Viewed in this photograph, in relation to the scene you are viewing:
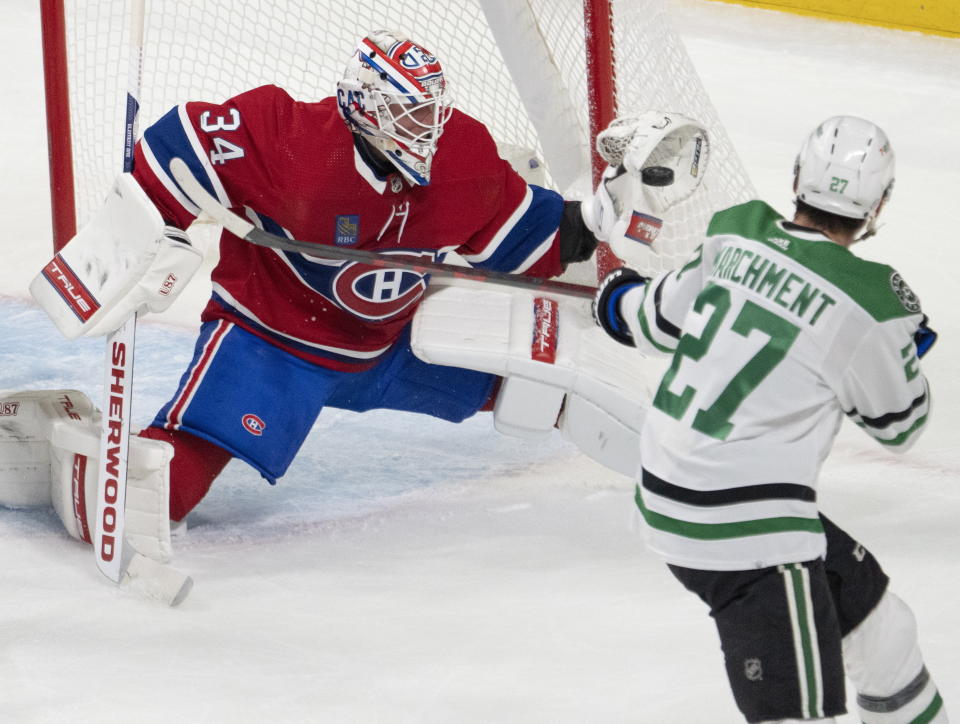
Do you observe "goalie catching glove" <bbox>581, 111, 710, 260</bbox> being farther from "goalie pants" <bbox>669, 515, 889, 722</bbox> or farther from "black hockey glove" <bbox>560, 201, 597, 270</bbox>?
"goalie pants" <bbox>669, 515, 889, 722</bbox>

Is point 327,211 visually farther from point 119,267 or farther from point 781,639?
point 781,639

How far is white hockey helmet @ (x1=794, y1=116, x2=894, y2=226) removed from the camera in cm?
147

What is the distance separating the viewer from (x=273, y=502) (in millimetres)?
2516

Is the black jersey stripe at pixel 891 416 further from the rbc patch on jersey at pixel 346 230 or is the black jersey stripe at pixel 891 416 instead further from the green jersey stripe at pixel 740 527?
the rbc patch on jersey at pixel 346 230

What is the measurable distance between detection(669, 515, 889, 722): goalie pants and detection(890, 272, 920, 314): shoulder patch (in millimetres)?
298

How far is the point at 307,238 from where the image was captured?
229 cm

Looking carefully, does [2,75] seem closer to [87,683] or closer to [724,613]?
[87,683]

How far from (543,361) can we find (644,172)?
39 cm

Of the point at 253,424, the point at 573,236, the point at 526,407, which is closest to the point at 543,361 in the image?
the point at 526,407

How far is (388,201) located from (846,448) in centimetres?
114

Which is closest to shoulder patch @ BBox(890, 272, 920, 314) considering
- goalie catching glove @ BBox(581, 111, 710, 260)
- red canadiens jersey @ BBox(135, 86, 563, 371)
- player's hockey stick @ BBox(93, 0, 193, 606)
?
goalie catching glove @ BBox(581, 111, 710, 260)

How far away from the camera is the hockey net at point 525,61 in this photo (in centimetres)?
252

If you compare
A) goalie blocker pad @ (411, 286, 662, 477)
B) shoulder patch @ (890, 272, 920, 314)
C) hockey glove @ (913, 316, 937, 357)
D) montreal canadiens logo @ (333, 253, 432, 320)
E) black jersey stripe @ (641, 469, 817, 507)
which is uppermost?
shoulder patch @ (890, 272, 920, 314)

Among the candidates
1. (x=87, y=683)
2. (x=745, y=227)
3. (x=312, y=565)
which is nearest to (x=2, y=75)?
(x=312, y=565)
